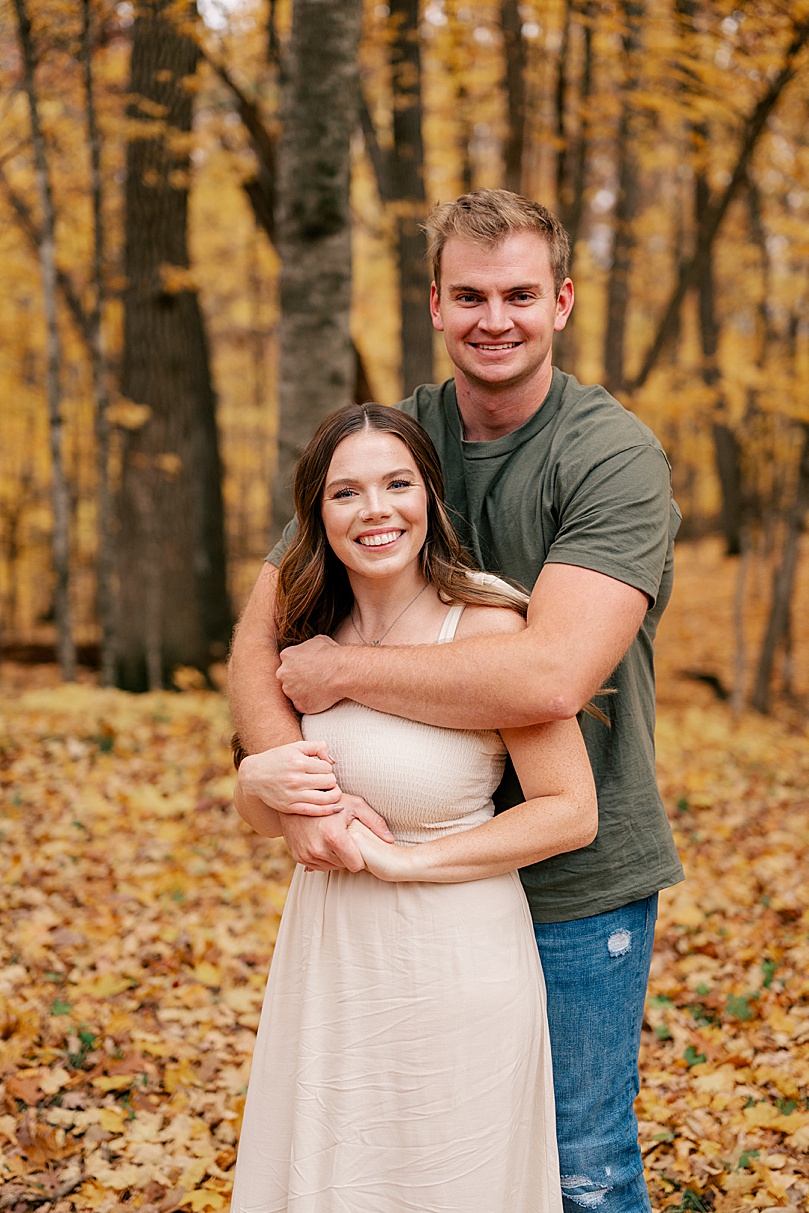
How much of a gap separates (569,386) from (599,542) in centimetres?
51

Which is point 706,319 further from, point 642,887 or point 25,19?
point 642,887

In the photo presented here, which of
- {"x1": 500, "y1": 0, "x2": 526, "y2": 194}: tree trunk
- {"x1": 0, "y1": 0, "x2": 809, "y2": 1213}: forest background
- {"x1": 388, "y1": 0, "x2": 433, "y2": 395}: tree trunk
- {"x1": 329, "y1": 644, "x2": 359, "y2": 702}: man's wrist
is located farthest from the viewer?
{"x1": 388, "y1": 0, "x2": 433, "y2": 395}: tree trunk

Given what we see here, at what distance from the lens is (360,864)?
208 cm

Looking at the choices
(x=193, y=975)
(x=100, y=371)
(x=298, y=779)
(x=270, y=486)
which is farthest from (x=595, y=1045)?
(x=100, y=371)

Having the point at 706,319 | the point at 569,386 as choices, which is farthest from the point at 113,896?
the point at 706,319

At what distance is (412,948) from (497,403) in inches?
47.4

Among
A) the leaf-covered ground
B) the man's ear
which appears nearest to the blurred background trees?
the leaf-covered ground

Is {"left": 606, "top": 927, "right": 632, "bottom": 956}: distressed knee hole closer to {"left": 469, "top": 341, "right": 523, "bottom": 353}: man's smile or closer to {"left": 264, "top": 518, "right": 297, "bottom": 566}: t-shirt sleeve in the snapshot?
{"left": 264, "top": 518, "right": 297, "bottom": 566}: t-shirt sleeve

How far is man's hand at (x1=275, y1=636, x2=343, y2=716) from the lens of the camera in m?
2.23

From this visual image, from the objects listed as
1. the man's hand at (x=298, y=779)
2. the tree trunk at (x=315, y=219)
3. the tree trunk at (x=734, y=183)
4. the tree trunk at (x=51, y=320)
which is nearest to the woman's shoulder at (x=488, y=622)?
the man's hand at (x=298, y=779)

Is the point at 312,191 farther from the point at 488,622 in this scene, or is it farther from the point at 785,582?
the point at 785,582

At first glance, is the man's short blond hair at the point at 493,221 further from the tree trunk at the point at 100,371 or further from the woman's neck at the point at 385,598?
the tree trunk at the point at 100,371

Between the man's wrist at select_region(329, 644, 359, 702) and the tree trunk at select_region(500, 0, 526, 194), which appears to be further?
the tree trunk at select_region(500, 0, 526, 194)

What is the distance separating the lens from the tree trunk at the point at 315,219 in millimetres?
4875
